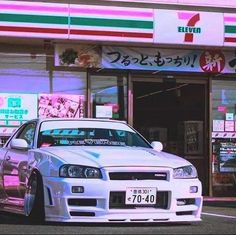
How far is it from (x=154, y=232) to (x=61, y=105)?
7789 millimetres

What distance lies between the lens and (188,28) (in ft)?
46.8

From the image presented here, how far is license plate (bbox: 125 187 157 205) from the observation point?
729cm

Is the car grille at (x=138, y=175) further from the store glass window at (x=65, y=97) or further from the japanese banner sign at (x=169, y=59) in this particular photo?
the japanese banner sign at (x=169, y=59)

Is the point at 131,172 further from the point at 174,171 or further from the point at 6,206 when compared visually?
the point at 6,206

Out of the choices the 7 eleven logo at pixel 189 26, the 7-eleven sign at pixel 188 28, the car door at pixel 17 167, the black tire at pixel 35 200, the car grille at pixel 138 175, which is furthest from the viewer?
the 7 eleven logo at pixel 189 26

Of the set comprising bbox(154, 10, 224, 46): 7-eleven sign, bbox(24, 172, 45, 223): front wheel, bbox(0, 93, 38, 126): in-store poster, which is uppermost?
bbox(154, 10, 224, 46): 7-eleven sign

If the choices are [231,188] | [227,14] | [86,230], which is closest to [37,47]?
[227,14]

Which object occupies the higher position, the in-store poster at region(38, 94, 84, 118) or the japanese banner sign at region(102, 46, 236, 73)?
the japanese banner sign at region(102, 46, 236, 73)

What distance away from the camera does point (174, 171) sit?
25.0ft

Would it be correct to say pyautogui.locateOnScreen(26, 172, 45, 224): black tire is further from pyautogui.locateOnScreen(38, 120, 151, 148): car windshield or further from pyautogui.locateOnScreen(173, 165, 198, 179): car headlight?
pyautogui.locateOnScreen(173, 165, 198, 179): car headlight

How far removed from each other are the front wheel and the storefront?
20.0 ft

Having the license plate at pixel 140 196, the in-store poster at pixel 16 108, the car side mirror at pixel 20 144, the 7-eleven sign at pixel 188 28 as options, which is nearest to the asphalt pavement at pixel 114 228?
the license plate at pixel 140 196

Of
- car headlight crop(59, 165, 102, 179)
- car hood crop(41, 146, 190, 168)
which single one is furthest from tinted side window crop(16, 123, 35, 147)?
car headlight crop(59, 165, 102, 179)

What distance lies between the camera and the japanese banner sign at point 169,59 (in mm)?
14804
